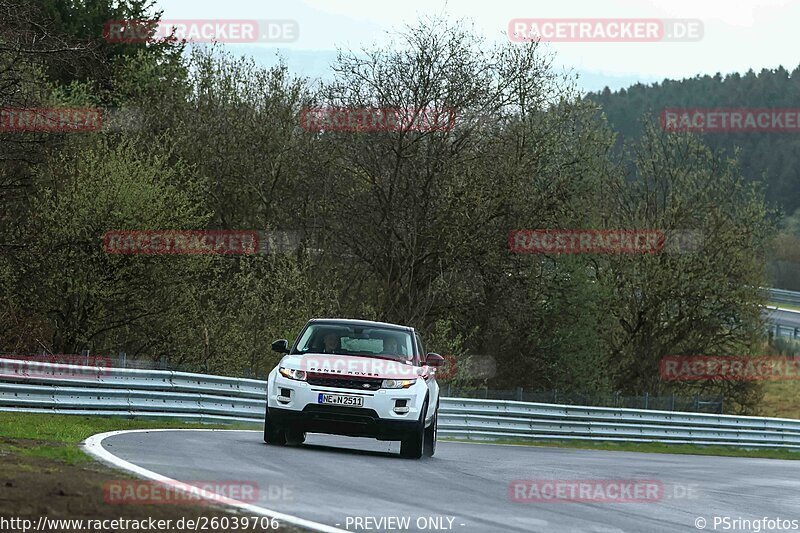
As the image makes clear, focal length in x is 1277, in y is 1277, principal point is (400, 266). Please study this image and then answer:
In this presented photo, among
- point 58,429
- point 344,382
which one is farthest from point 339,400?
point 58,429

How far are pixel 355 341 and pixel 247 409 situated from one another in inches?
248

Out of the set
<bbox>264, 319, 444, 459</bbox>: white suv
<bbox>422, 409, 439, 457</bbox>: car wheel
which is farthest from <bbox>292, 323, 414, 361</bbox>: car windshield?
<bbox>422, 409, 439, 457</bbox>: car wheel

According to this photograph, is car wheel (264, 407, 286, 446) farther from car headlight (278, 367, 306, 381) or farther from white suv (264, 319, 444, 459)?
car headlight (278, 367, 306, 381)

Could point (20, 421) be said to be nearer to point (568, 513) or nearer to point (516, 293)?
point (568, 513)

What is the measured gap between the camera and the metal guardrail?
18.6 metres

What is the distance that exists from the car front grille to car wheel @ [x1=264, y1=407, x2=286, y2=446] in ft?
2.50

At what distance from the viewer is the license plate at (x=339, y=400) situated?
49.5 feet

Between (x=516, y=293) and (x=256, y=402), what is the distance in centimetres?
1998

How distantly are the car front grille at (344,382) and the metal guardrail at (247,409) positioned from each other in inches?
202

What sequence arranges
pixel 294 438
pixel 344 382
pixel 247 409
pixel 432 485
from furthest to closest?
pixel 247 409 < pixel 294 438 < pixel 344 382 < pixel 432 485

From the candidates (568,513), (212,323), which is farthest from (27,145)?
(568,513)

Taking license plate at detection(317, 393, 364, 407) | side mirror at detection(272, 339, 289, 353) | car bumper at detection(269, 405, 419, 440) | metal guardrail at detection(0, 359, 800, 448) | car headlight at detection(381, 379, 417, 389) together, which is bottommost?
metal guardrail at detection(0, 359, 800, 448)

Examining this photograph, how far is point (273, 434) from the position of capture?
615 inches

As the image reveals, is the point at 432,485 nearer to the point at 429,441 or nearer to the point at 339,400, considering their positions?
the point at 339,400
